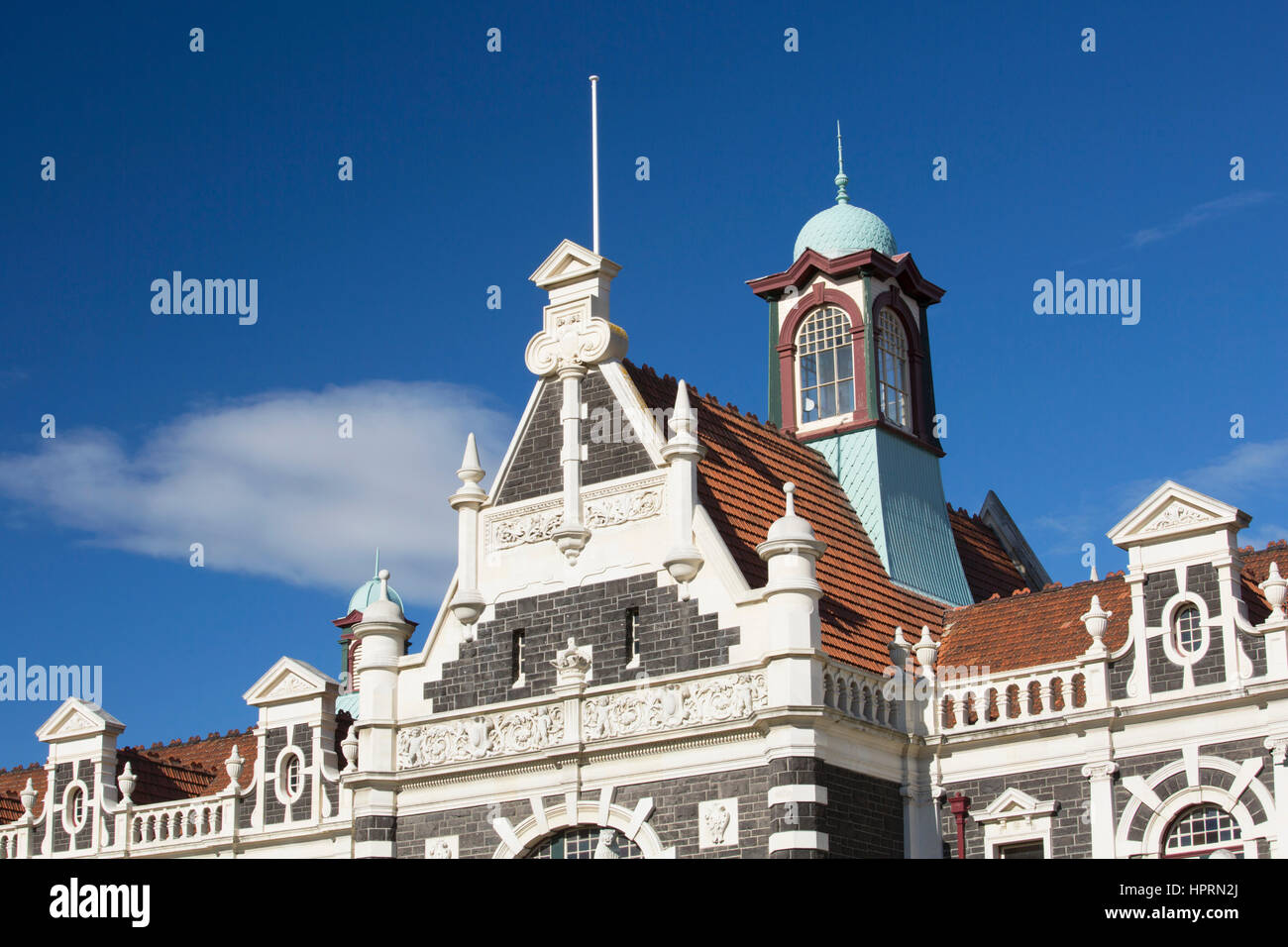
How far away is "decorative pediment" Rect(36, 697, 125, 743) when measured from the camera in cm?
4391

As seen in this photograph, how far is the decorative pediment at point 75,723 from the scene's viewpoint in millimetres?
43906

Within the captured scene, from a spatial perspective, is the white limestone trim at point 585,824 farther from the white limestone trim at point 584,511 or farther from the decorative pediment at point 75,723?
the decorative pediment at point 75,723

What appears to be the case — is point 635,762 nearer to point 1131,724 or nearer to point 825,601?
point 825,601

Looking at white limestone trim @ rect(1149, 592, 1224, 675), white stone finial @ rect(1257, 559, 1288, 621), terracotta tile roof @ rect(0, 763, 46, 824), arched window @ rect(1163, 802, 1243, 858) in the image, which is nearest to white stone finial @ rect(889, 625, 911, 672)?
white limestone trim @ rect(1149, 592, 1224, 675)

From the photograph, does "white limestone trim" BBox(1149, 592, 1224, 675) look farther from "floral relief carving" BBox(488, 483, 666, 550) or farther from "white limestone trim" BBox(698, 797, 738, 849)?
"floral relief carving" BBox(488, 483, 666, 550)

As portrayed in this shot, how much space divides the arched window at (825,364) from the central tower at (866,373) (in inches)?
0.9

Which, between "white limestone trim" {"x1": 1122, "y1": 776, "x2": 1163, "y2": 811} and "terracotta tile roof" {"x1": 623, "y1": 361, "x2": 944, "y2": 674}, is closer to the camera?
"white limestone trim" {"x1": 1122, "y1": 776, "x2": 1163, "y2": 811}

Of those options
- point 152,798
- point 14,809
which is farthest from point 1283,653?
point 14,809

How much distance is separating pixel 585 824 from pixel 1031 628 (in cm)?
929

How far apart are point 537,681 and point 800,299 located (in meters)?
12.2

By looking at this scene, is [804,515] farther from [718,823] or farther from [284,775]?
[284,775]

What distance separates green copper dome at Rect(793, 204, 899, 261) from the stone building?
5087mm
